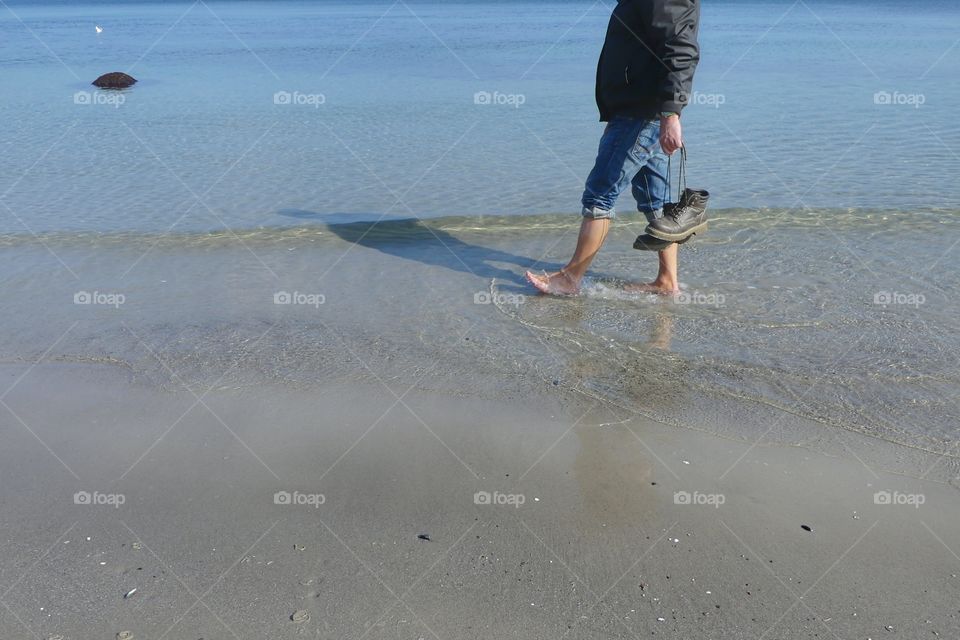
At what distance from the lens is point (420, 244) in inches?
Result: 287

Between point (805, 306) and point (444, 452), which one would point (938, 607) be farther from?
point (805, 306)

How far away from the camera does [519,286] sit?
6.22 metres

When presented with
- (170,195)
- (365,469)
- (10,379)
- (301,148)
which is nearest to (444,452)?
(365,469)

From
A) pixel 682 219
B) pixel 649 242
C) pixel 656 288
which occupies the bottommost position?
pixel 656 288

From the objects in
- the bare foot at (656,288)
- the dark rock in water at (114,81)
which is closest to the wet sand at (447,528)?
the bare foot at (656,288)

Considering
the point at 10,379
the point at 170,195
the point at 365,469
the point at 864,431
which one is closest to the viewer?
the point at 365,469

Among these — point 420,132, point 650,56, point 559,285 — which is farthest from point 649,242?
point 420,132

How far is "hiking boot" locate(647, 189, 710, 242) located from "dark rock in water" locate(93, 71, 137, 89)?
13.6 metres

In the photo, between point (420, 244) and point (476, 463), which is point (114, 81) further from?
point (476, 463)

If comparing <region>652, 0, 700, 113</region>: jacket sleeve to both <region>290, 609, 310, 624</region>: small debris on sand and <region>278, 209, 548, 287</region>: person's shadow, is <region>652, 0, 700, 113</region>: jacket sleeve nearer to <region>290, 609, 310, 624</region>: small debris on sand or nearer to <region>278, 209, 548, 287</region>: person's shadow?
<region>278, 209, 548, 287</region>: person's shadow

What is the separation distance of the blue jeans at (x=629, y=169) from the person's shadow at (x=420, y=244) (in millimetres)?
885

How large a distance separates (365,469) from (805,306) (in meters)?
3.15

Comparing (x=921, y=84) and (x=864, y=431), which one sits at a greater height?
(x=864, y=431)

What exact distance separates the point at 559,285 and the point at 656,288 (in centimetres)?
63
